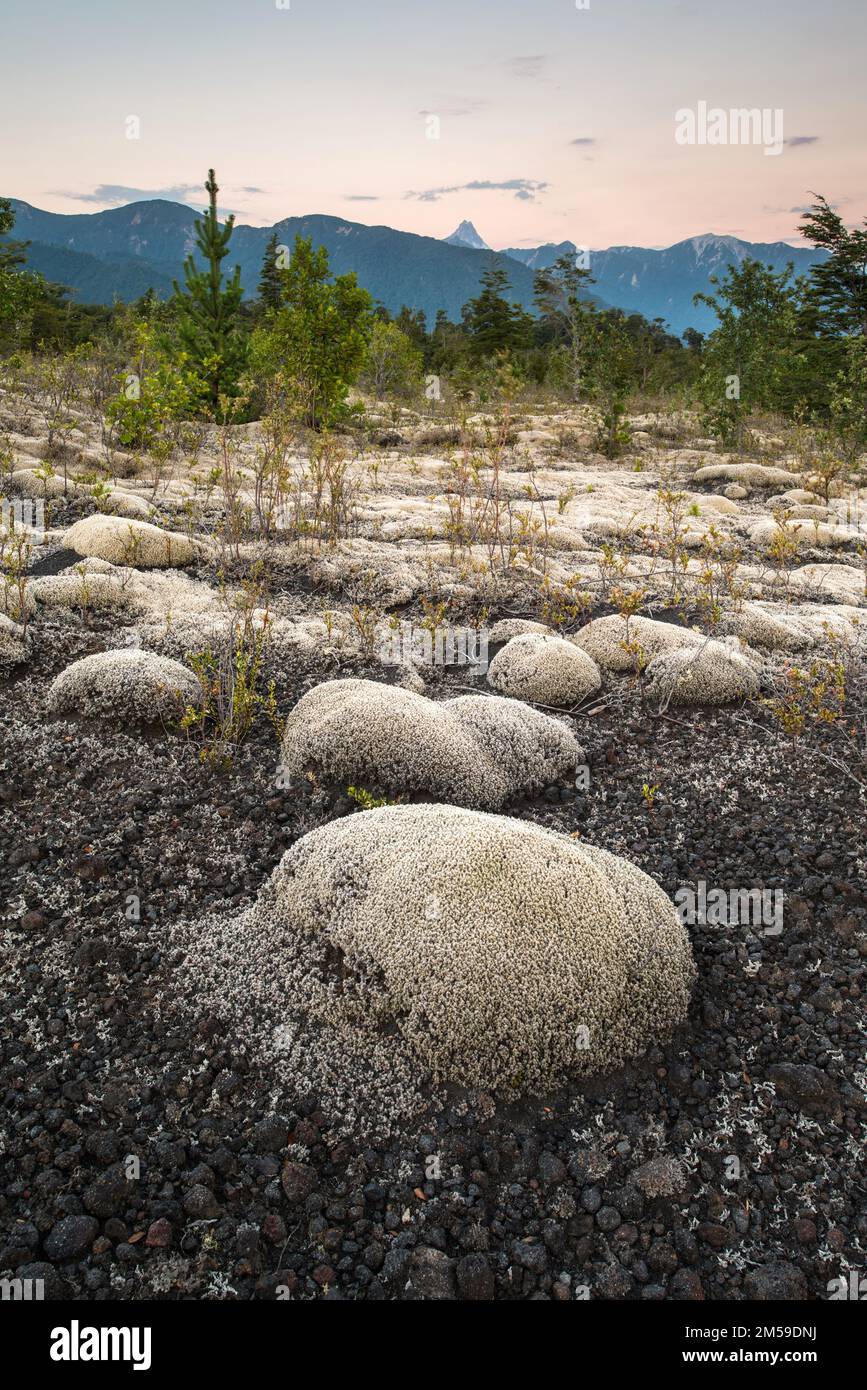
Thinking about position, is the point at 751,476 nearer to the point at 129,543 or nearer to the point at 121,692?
the point at 129,543

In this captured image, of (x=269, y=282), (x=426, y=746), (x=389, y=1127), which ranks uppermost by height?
(x=269, y=282)

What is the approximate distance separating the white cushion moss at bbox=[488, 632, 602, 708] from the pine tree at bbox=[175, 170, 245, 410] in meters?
14.5

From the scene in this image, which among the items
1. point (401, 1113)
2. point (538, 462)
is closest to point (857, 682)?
point (401, 1113)

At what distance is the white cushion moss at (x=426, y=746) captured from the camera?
505 cm

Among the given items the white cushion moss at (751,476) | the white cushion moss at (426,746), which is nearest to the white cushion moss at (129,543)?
the white cushion moss at (426,746)

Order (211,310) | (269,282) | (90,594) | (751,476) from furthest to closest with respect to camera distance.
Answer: (269,282)
(211,310)
(751,476)
(90,594)

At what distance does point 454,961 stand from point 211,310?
1993cm

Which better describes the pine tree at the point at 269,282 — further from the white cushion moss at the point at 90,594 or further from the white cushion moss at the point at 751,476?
the white cushion moss at the point at 90,594

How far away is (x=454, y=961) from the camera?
11.1ft

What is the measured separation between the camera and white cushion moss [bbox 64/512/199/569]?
898cm

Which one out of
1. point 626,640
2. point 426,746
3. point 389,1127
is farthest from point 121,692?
point 626,640

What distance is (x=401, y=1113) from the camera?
3.06m

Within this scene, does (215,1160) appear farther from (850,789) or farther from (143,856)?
(850,789)

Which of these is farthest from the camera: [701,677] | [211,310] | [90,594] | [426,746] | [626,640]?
[211,310]
